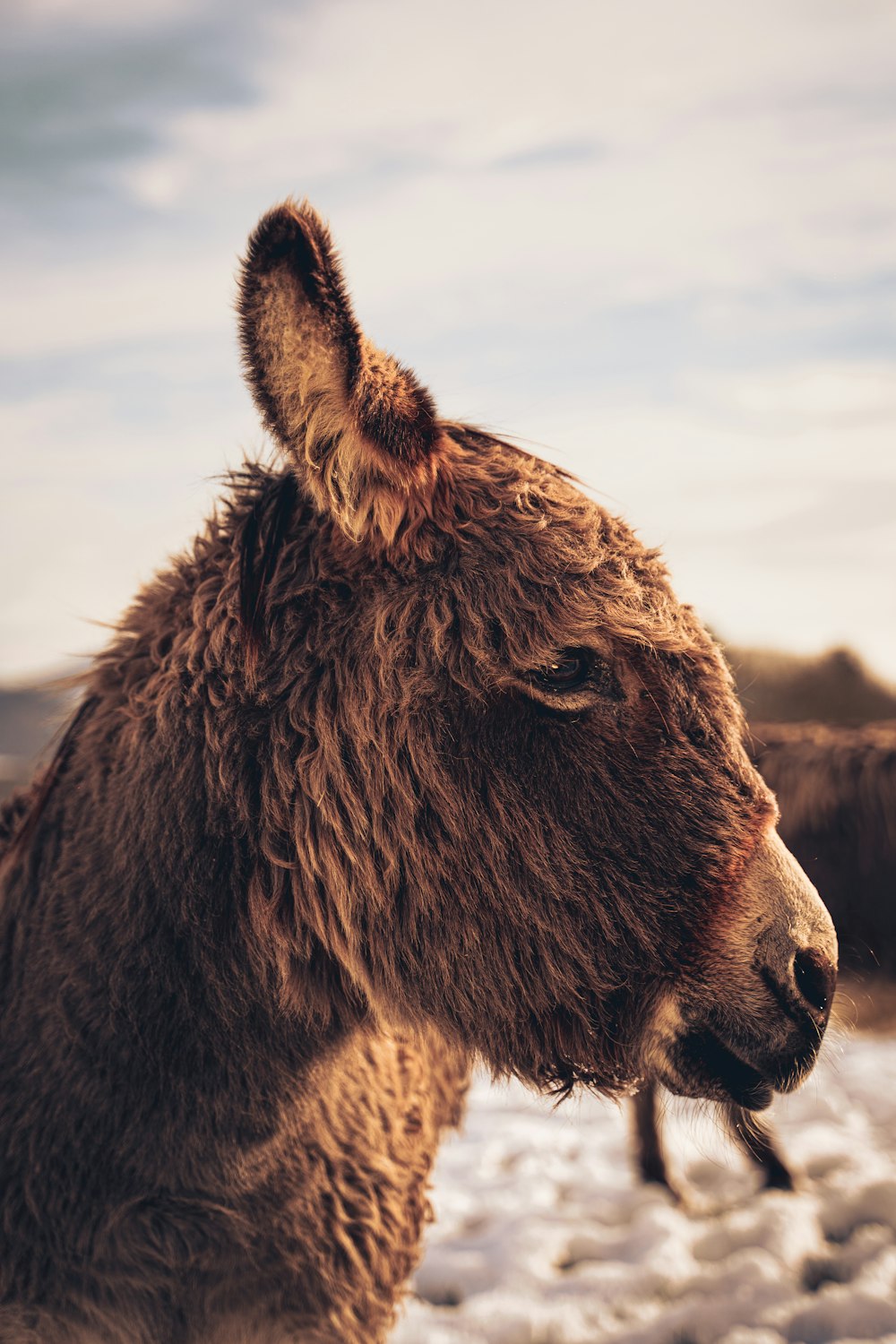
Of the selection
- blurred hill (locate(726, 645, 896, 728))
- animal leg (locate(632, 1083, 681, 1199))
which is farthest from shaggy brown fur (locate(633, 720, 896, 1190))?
blurred hill (locate(726, 645, 896, 728))

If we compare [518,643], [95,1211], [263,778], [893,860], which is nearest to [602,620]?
[518,643]

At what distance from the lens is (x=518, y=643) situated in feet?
5.06

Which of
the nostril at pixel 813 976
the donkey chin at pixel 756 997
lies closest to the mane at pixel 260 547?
the donkey chin at pixel 756 997

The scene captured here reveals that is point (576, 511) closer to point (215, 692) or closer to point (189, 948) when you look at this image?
point (215, 692)

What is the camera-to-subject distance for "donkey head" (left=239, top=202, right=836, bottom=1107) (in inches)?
58.4

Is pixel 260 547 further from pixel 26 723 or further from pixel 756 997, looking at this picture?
pixel 26 723

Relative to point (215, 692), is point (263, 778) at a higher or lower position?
lower

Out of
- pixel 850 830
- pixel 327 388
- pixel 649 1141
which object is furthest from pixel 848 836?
pixel 327 388

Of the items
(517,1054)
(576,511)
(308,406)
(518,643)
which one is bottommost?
(517,1054)

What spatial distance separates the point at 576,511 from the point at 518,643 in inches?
11.8

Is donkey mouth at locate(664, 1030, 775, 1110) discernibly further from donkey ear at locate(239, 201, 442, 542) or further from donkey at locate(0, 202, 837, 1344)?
donkey ear at locate(239, 201, 442, 542)

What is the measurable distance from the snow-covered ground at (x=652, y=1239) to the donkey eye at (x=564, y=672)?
1.02m

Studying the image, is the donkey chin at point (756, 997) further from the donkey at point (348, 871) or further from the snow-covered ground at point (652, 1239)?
the snow-covered ground at point (652, 1239)

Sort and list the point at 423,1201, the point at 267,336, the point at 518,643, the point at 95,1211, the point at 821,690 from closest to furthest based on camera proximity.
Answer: the point at 267,336 < the point at 518,643 < the point at 95,1211 < the point at 423,1201 < the point at 821,690
